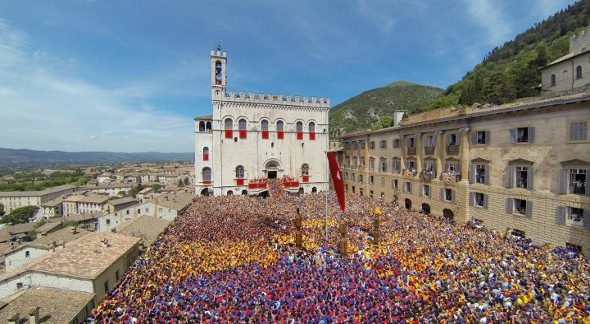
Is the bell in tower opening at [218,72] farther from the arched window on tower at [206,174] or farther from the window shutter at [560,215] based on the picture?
the window shutter at [560,215]

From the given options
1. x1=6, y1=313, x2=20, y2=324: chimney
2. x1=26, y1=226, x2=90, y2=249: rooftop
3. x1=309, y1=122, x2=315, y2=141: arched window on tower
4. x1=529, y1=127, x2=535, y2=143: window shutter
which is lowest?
x1=26, y1=226, x2=90, y2=249: rooftop

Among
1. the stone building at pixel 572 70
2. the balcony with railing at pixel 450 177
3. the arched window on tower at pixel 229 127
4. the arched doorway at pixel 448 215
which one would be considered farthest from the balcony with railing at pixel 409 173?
the arched window on tower at pixel 229 127

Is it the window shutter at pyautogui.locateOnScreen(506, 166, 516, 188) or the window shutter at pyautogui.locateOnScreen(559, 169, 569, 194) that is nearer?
the window shutter at pyautogui.locateOnScreen(559, 169, 569, 194)

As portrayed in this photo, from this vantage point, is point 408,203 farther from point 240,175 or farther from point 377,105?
point 377,105

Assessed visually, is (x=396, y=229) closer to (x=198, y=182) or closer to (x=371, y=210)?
(x=371, y=210)

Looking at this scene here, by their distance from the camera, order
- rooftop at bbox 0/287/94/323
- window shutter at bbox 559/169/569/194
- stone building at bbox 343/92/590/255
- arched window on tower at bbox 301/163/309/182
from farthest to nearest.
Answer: arched window on tower at bbox 301/163/309/182, window shutter at bbox 559/169/569/194, stone building at bbox 343/92/590/255, rooftop at bbox 0/287/94/323

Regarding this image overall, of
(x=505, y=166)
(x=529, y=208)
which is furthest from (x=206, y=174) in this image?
(x=529, y=208)

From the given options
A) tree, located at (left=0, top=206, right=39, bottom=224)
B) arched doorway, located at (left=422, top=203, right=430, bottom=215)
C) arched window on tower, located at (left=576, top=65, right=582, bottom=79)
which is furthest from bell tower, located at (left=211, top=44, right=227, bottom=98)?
tree, located at (left=0, top=206, right=39, bottom=224)

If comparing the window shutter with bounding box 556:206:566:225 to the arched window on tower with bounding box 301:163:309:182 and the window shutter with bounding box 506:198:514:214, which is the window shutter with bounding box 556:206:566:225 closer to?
the window shutter with bounding box 506:198:514:214
